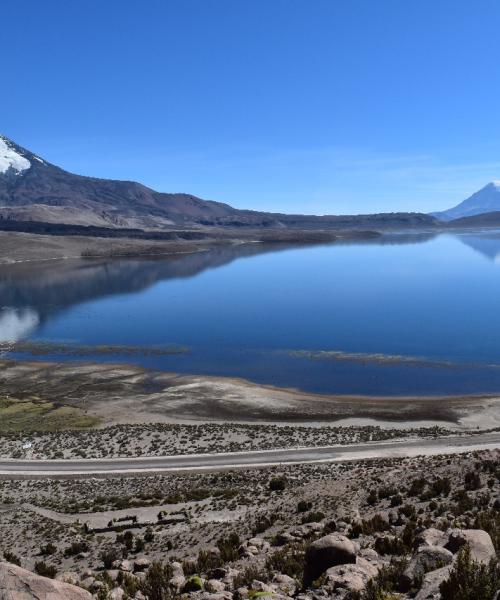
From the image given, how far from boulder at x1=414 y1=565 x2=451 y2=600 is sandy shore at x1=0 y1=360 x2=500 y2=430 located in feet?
101

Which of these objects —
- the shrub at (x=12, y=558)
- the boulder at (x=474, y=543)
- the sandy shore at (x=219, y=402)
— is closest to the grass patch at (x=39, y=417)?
the sandy shore at (x=219, y=402)

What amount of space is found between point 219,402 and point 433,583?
37901 mm

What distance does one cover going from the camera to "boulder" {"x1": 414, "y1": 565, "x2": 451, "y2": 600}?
959cm

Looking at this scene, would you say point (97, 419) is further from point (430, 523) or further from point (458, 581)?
point (458, 581)

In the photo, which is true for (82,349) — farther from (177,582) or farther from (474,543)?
(474,543)

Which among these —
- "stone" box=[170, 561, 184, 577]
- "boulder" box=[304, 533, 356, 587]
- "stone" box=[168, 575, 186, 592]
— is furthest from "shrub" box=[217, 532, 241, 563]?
"boulder" box=[304, 533, 356, 587]

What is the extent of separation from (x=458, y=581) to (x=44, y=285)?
416ft

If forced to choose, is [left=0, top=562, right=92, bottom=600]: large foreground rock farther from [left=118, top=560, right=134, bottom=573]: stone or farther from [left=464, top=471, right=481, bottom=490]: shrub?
[left=464, top=471, right=481, bottom=490]: shrub

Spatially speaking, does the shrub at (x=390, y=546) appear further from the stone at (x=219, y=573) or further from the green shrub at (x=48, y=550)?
the green shrub at (x=48, y=550)

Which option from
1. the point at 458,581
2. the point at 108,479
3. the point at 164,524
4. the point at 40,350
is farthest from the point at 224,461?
the point at 40,350

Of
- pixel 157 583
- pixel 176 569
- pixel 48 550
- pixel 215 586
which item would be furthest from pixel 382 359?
pixel 157 583

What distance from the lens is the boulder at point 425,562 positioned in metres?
10.7

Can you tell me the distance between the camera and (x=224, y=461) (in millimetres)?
32031

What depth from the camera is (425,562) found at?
36.8ft
